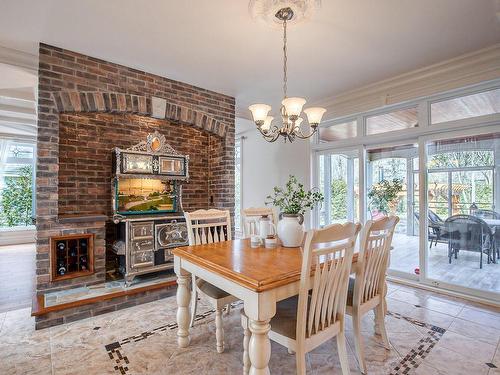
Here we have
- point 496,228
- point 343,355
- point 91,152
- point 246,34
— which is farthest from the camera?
point 91,152

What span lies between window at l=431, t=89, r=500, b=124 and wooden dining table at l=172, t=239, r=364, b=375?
8.42 feet

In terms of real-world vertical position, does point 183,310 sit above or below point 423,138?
below

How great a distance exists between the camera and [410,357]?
2.03 meters

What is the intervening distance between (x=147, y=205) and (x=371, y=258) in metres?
3.16

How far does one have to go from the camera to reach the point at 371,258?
1.93m

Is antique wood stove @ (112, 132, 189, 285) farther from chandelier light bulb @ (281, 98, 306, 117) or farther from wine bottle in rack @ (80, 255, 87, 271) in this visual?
chandelier light bulb @ (281, 98, 306, 117)

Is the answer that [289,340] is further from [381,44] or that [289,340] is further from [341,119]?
[341,119]

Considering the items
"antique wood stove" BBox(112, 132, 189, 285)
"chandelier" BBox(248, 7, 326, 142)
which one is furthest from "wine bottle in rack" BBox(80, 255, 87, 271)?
"chandelier" BBox(248, 7, 326, 142)

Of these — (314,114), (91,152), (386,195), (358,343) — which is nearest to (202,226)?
(314,114)

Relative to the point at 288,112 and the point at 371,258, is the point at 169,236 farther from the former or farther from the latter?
the point at 371,258

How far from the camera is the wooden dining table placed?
1.44 metres

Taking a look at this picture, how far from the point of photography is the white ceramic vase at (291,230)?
222cm

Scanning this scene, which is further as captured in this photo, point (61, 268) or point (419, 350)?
point (61, 268)

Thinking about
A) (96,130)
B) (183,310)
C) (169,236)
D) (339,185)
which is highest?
(96,130)
